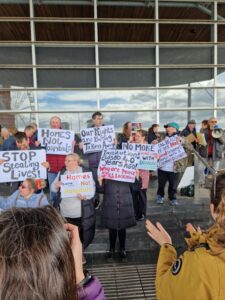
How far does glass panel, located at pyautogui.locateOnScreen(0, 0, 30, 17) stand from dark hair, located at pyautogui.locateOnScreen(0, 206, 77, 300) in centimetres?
840

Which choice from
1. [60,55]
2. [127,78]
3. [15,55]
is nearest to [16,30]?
[15,55]

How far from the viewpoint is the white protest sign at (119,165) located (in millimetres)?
4527

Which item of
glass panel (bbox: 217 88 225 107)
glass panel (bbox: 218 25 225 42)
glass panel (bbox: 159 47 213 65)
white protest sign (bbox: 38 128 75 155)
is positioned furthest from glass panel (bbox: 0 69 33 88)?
glass panel (bbox: 218 25 225 42)

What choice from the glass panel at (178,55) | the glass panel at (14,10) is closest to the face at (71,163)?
the glass panel at (178,55)

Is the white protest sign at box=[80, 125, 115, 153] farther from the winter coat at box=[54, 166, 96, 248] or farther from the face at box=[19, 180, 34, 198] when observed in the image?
the face at box=[19, 180, 34, 198]

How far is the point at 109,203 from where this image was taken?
444cm

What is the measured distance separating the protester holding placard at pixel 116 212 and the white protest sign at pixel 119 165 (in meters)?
0.09

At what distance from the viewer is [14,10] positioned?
8289 millimetres

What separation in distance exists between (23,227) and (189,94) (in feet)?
27.3

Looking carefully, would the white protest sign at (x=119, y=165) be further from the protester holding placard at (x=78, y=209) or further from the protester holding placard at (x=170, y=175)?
the protester holding placard at (x=170, y=175)

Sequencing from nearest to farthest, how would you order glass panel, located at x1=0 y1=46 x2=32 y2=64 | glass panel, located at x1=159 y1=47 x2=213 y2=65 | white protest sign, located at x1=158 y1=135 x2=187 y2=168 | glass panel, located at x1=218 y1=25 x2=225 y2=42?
white protest sign, located at x1=158 y1=135 x2=187 y2=168
glass panel, located at x1=0 y1=46 x2=32 y2=64
glass panel, located at x1=159 y1=47 x2=213 y2=65
glass panel, located at x1=218 y1=25 x2=225 y2=42

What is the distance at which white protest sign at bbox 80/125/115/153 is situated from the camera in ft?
18.2

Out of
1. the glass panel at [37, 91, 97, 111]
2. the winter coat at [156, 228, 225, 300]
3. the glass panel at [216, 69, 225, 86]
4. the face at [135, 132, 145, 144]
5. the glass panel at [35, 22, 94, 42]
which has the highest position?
the glass panel at [35, 22, 94, 42]

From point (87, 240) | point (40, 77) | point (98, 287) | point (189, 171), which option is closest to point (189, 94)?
point (189, 171)
